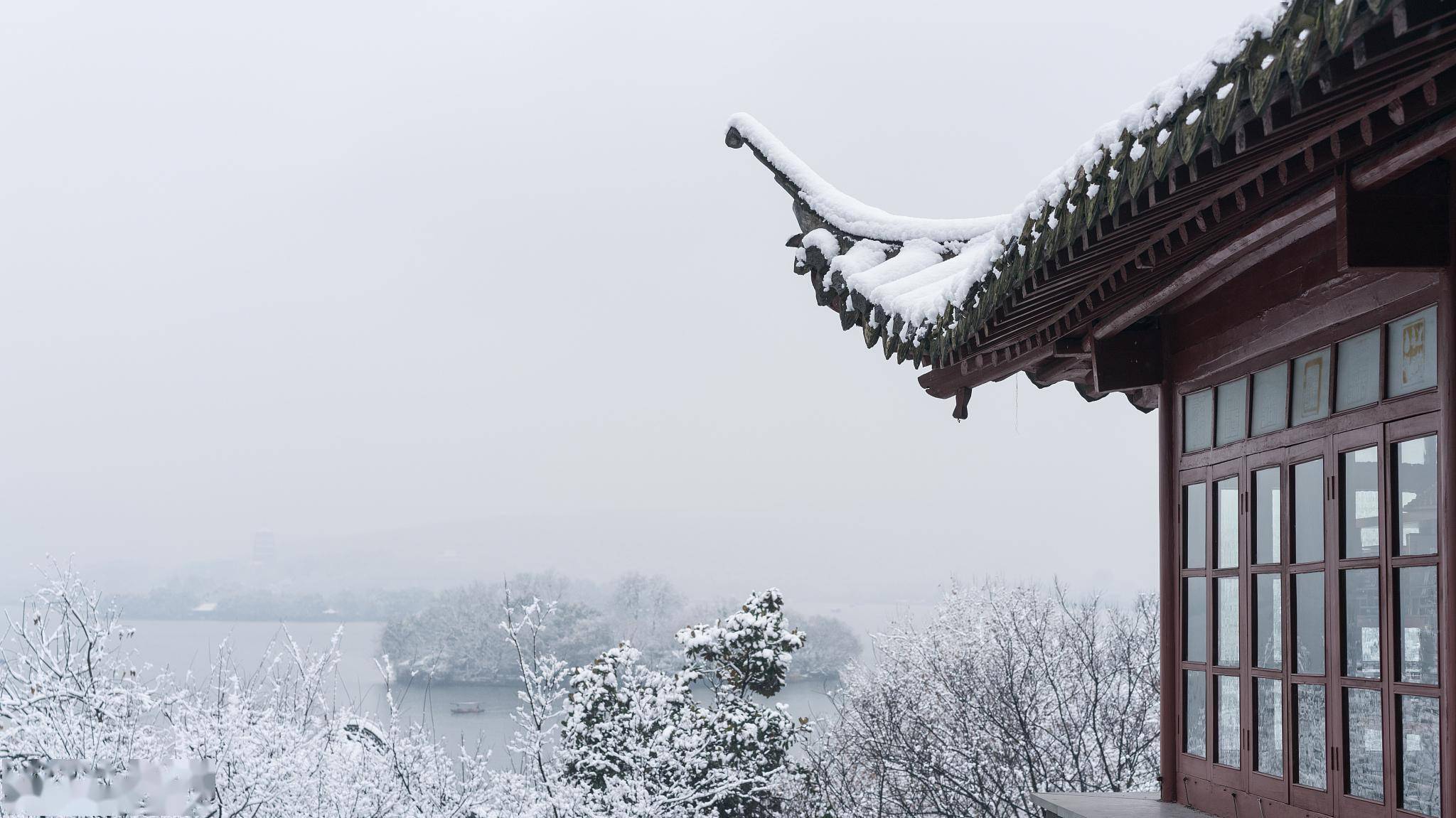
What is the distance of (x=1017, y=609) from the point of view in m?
20.5

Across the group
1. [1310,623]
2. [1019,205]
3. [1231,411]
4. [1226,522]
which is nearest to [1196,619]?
[1226,522]

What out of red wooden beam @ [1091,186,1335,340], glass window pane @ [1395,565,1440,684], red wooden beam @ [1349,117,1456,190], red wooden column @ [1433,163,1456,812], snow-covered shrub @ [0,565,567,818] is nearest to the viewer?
red wooden beam @ [1349,117,1456,190]

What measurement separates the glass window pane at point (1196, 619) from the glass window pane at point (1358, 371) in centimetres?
96

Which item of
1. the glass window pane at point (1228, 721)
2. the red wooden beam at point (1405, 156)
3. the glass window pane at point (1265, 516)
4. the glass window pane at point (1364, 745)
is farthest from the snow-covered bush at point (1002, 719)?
the red wooden beam at point (1405, 156)

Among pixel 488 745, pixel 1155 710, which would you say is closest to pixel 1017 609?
pixel 1155 710

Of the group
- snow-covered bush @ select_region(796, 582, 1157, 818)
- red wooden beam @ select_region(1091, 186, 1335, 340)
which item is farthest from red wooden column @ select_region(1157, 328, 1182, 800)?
snow-covered bush @ select_region(796, 582, 1157, 818)

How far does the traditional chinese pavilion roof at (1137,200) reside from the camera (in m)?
1.55

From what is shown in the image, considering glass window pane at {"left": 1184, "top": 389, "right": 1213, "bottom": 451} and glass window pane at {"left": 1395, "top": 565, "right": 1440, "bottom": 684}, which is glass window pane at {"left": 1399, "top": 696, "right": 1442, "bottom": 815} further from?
glass window pane at {"left": 1184, "top": 389, "right": 1213, "bottom": 451}

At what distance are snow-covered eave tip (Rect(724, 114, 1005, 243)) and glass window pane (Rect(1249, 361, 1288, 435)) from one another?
1109 millimetres

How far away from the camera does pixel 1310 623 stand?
2877 millimetres

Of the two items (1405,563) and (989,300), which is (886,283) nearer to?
(989,300)

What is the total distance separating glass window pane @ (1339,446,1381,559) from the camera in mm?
2578

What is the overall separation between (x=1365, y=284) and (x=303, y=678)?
9082 mm

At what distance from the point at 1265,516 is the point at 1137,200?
1401 millimetres
